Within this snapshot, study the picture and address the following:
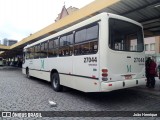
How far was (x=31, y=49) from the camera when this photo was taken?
50.6ft

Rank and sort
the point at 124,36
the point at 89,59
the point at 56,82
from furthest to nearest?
the point at 56,82, the point at 124,36, the point at 89,59

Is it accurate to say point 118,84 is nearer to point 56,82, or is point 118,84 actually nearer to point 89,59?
point 89,59

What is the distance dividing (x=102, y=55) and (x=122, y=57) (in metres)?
0.98

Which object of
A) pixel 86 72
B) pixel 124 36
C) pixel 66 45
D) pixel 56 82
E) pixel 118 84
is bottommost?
pixel 56 82

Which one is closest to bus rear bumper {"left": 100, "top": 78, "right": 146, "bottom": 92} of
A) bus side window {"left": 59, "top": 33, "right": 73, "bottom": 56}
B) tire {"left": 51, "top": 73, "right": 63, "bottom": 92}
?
bus side window {"left": 59, "top": 33, "right": 73, "bottom": 56}

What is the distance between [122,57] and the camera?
6883 mm

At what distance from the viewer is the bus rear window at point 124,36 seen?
22.0ft

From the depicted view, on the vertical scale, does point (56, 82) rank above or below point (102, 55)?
below

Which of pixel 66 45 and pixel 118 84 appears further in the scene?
pixel 66 45

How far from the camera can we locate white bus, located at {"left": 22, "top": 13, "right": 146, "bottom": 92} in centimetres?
639

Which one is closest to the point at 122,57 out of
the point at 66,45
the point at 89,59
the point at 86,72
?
the point at 89,59

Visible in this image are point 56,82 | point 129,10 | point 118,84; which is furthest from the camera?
point 56,82

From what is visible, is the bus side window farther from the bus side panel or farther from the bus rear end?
the bus rear end

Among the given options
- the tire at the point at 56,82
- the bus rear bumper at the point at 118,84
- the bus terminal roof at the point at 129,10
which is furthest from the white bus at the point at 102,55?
the bus terminal roof at the point at 129,10
